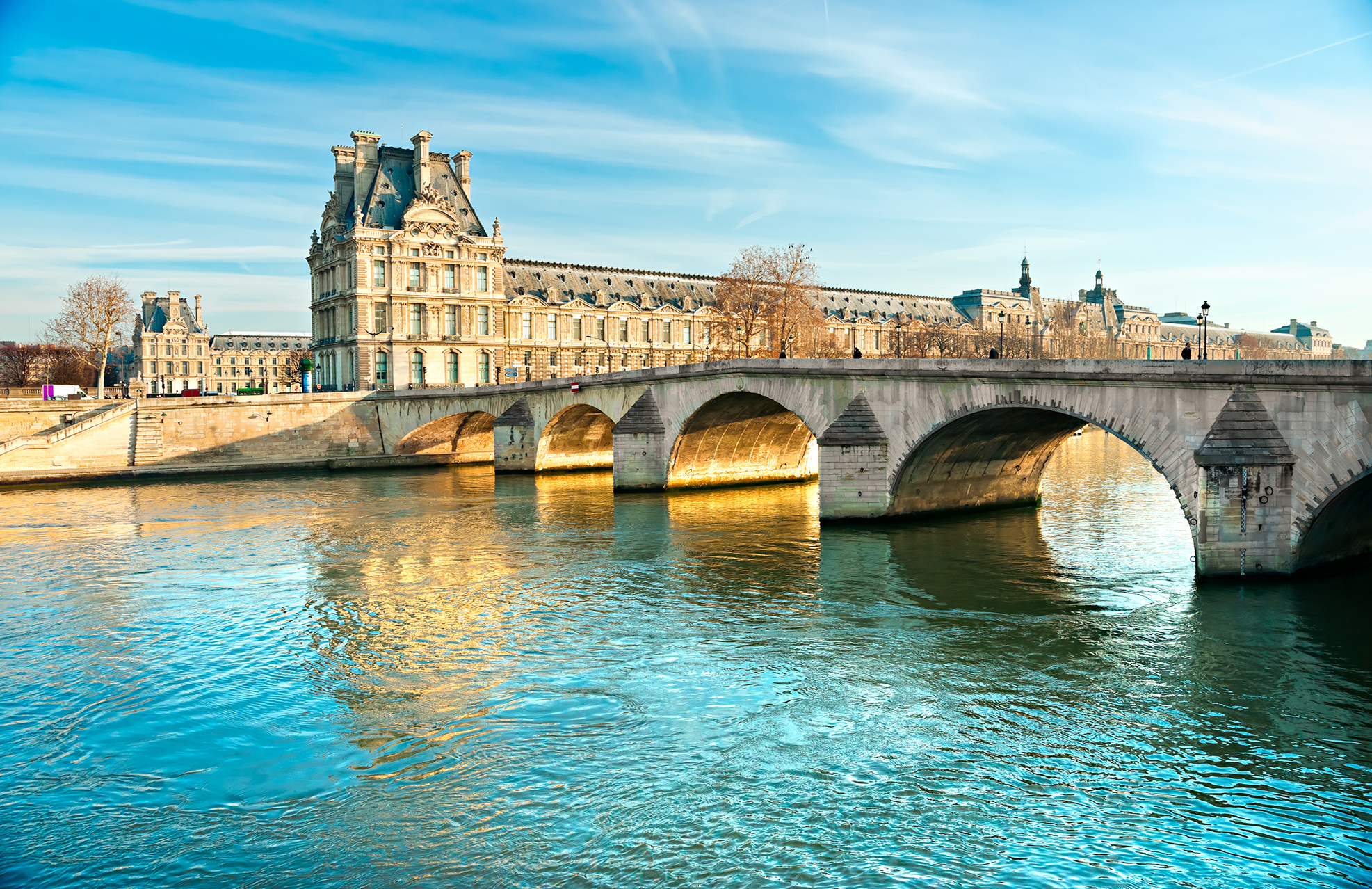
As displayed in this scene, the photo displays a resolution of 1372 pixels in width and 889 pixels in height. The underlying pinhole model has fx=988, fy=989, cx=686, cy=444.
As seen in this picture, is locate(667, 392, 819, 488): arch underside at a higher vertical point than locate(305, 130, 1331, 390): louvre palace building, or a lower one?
lower

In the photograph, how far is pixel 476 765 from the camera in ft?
42.2

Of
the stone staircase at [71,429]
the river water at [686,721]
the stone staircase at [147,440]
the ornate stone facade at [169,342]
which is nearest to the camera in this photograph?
the river water at [686,721]

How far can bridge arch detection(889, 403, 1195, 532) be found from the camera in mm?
29062

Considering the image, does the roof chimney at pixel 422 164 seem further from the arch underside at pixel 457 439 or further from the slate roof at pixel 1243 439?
the slate roof at pixel 1243 439

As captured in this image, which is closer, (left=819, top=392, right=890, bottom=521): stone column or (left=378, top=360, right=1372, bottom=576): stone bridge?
(left=378, top=360, right=1372, bottom=576): stone bridge

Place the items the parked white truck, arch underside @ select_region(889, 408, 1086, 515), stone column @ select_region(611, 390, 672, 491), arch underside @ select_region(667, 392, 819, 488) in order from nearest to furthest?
1. arch underside @ select_region(889, 408, 1086, 515)
2. arch underside @ select_region(667, 392, 819, 488)
3. stone column @ select_region(611, 390, 672, 491)
4. the parked white truck

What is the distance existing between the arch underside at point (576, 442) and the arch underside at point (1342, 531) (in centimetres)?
3352

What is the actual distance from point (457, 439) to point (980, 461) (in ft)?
122

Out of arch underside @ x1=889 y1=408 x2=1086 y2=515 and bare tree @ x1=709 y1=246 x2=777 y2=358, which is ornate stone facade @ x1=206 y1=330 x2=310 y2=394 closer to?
bare tree @ x1=709 y1=246 x2=777 y2=358

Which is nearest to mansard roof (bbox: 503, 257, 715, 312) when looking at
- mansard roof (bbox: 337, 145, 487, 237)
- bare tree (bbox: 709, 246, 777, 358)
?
mansard roof (bbox: 337, 145, 487, 237)

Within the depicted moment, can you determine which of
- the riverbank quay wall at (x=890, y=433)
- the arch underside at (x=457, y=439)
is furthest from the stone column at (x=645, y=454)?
the arch underside at (x=457, y=439)

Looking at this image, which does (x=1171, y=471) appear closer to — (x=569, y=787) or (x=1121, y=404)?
(x=1121, y=404)

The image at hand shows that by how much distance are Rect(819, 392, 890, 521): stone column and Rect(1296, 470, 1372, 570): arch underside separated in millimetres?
11931

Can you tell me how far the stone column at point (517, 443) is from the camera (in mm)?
51594
